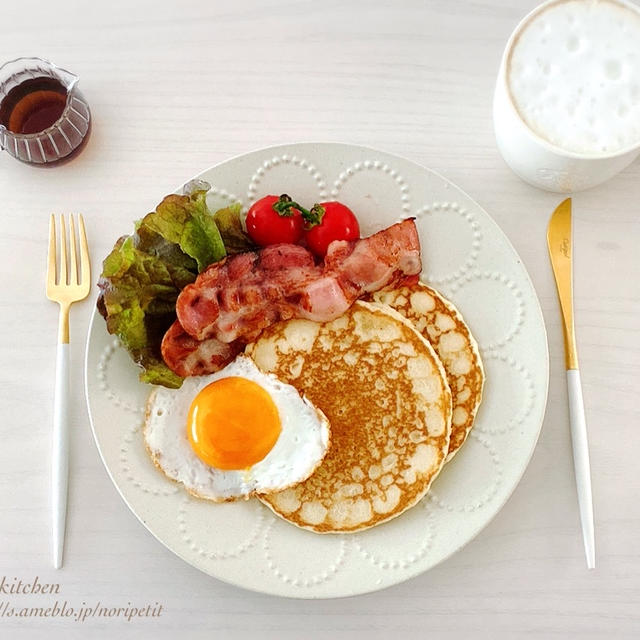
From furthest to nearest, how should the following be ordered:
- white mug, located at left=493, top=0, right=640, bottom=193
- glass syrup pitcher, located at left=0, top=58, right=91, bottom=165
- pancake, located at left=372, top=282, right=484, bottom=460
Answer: glass syrup pitcher, located at left=0, top=58, right=91, bottom=165 < pancake, located at left=372, top=282, right=484, bottom=460 < white mug, located at left=493, top=0, right=640, bottom=193

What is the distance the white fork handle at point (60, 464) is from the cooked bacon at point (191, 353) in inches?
13.8

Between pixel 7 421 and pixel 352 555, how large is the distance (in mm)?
1020

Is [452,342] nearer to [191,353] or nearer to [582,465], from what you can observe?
[582,465]

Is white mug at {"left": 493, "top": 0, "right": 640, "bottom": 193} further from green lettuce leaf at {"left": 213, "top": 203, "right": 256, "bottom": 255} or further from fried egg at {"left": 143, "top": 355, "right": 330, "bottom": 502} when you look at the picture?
fried egg at {"left": 143, "top": 355, "right": 330, "bottom": 502}

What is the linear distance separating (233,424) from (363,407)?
13.5 inches

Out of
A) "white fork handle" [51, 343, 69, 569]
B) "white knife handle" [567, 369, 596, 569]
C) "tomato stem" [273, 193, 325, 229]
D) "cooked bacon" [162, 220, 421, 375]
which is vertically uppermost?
"tomato stem" [273, 193, 325, 229]

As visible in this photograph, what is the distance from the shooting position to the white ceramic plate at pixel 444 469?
78.4 inches

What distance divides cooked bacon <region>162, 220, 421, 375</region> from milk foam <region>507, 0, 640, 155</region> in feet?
1.43


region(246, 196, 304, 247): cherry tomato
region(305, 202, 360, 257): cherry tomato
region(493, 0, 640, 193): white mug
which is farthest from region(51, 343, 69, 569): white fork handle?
region(493, 0, 640, 193): white mug

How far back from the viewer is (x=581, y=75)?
76.1 inches

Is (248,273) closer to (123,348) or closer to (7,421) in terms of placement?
(123,348)

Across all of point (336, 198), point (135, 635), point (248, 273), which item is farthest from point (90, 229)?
point (135, 635)

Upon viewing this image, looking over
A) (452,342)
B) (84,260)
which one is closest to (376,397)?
(452,342)

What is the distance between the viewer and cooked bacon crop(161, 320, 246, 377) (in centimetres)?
198
